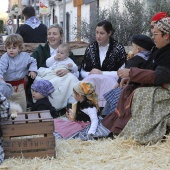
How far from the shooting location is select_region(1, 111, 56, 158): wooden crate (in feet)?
15.3

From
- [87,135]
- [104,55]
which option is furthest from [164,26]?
[104,55]

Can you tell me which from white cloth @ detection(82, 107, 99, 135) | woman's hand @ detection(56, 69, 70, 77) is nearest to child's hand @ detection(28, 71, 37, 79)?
woman's hand @ detection(56, 69, 70, 77)

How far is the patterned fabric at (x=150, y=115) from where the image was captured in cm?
519

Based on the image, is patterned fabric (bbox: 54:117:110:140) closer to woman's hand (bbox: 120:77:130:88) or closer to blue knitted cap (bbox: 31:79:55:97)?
woman's hand (bbox: 120:77:130:88)

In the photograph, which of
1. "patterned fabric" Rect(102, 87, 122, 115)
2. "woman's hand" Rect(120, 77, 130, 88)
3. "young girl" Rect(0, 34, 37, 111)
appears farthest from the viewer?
"young girl" Rect(0, 34, 37, 111)

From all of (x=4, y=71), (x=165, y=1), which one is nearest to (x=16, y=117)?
(x=4, y=71)

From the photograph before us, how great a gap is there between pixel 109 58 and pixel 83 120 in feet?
4.72

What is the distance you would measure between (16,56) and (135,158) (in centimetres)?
307

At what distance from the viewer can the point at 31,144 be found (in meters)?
4.75

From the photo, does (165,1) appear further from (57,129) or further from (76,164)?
(76,164)

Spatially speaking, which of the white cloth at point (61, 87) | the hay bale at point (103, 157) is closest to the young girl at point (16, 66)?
the white cloth at point (61, 87)

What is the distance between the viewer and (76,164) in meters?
4.58

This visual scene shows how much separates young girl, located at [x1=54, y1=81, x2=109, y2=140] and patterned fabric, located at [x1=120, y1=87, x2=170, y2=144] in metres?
0.51

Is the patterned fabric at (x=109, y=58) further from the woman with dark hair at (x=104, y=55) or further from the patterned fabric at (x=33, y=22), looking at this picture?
the patterned fabric at (x=33, y=22)
